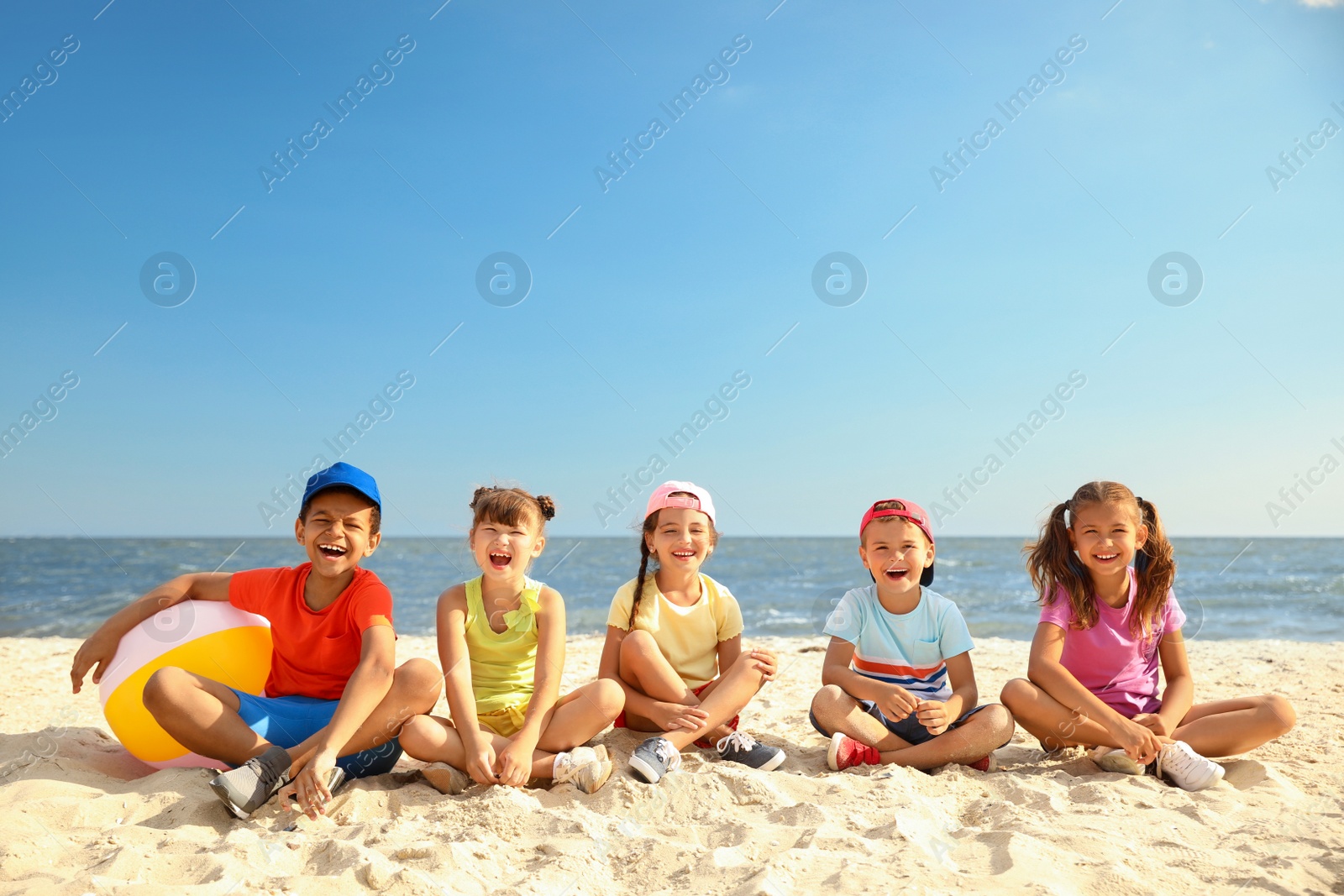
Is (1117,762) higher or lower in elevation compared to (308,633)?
lower

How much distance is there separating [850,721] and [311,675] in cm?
264

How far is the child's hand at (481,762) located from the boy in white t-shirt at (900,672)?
161 cm

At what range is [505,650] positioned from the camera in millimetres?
4129

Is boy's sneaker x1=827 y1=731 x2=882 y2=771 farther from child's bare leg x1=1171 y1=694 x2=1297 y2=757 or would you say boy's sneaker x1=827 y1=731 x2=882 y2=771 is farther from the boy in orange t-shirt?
the boy in orange t-shirt

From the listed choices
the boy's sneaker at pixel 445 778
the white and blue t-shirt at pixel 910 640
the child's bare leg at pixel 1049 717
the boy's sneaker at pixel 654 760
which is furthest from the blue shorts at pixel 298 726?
the child's bare leg at pixel 1049 717

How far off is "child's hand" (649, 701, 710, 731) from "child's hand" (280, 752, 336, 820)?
1.54m

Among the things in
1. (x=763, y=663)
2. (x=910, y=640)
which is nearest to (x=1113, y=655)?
(x=910, y=640)

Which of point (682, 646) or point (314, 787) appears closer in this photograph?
point (314, 787)

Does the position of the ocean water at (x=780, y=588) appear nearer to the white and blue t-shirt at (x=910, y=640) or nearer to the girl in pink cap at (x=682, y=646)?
the girl in pink cap at (x=682, y=646)

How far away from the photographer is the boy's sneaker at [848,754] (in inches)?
157

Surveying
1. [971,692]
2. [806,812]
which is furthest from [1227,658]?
[806,812]

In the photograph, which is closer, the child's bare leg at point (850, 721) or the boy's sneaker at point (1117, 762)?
the boy's sneaker at point (1117, 762)

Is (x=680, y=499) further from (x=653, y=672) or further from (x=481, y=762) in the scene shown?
(x=481, y=762)

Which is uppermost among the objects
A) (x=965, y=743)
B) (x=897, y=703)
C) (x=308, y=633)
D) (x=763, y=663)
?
(x=308, y=633)
